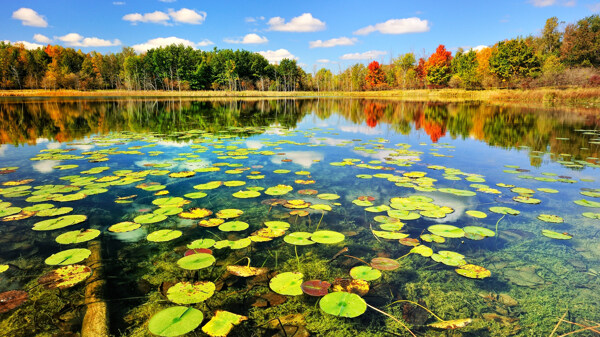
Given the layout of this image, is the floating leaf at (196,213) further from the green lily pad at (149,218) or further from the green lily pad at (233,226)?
the green lily pad at (233,226)

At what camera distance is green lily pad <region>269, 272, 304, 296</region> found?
2049 mm

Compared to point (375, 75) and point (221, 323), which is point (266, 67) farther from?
point (221, 323)

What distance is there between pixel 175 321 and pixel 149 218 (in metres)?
1.77

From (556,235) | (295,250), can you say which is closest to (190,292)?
(295,250)

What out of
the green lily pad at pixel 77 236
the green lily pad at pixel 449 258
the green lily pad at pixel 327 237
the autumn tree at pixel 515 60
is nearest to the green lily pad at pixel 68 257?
the green lily pad at pixel 77 236

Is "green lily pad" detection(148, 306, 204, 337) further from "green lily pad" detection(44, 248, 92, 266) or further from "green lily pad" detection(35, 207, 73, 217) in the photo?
"green lily pad" detection(35, 207, 73, 217)

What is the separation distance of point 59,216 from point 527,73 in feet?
158

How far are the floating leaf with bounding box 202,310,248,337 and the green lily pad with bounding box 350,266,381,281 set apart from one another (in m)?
0.92

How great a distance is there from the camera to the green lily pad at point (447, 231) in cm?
291

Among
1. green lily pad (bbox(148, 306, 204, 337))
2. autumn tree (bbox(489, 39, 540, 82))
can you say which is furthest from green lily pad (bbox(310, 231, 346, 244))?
autumn tree (bbox(489, 39, 540, 82))

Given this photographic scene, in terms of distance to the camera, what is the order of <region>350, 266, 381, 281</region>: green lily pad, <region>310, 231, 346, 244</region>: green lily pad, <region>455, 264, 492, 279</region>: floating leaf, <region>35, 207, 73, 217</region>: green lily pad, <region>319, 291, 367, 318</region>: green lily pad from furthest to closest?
<region>35, 207, 73, 217</region>: green lily pad, <region>310, 231, 346, 244</region>: green lily pad, <region>455, 264, 492, 279</region>: floating leaf, <region>350, 266, 381, 281</region>: green lily pad, <region>319, 291, 367, 318</region>: green lily pad

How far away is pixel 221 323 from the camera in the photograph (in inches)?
69.2

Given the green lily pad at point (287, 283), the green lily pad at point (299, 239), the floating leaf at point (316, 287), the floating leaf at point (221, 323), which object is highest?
the green lily pad at point (299, 239)

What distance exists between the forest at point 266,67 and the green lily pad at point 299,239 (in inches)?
1633
